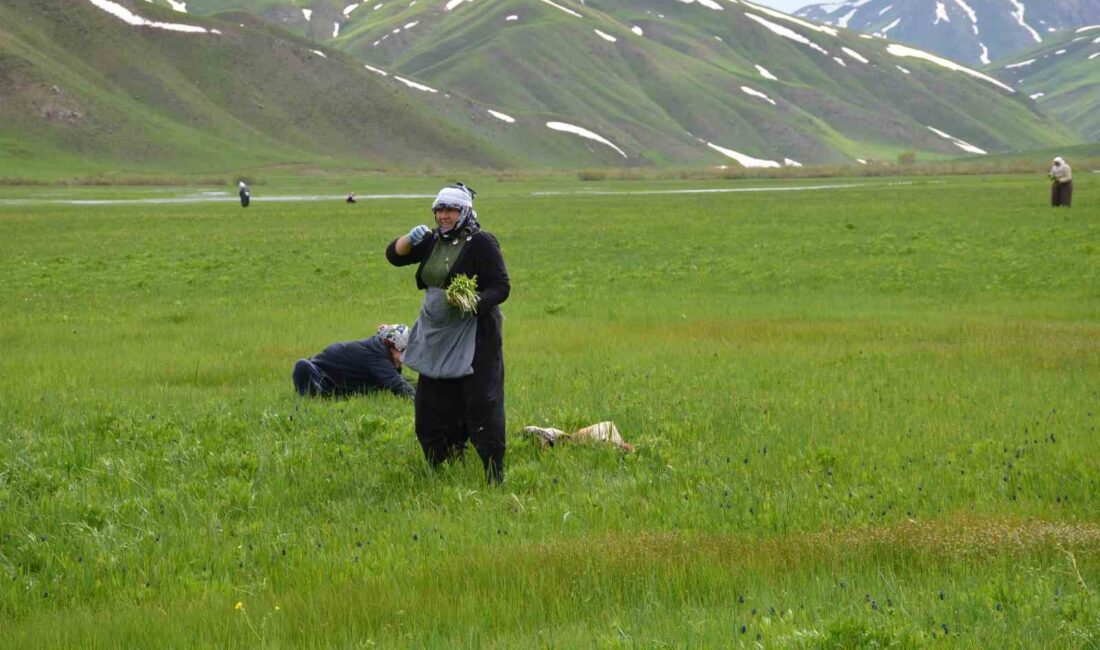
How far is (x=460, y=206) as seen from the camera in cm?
959

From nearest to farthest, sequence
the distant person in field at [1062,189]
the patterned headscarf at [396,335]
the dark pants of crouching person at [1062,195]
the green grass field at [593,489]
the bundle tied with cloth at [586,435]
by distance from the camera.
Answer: the green grass field at [593,489] → the bundle tied with cloth at [586,435] → the patterned headscarf at [396,335] → the distant person in field at [1062,189] → the dark pants of crouching person at [1062,195]

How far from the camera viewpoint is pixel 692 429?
1129cm

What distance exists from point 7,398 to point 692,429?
8439 millimetres

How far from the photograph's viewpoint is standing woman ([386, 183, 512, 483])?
31.6 ft

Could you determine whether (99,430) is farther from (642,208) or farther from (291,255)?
(642,208)

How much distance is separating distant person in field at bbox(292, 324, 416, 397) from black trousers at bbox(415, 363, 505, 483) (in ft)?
11.4

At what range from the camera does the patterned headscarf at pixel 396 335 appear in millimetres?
13047

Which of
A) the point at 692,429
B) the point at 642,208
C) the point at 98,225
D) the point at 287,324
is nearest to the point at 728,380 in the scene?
the point at 692,429

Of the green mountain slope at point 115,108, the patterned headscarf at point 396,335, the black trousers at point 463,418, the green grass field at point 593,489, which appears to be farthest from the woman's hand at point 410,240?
the green mountain slope at point 115,108

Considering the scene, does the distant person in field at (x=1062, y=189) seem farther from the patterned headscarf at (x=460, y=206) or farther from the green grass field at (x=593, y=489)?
the patterned headscarf at (x=460, y=206)

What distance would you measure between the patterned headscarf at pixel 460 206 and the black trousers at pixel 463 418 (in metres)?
1.17

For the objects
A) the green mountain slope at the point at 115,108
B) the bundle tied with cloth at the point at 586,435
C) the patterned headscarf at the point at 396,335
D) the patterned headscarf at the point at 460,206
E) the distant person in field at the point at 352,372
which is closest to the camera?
the patterned headscarf at the point at 460,206

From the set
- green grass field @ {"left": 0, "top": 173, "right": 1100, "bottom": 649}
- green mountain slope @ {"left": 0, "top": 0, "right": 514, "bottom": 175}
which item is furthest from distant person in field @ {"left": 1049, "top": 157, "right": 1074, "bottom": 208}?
green mountain slope @ {"left": 0, "top": 0, "right": 514, "bottom": 175}

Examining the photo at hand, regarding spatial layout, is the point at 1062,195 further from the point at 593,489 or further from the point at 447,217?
the point at 593,489
